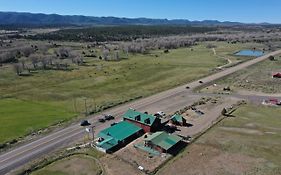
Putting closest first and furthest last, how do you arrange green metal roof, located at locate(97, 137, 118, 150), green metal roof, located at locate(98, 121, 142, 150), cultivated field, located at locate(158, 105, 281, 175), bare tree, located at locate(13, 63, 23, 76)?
1. cultivated field, located at locate(158, 105, 281, 175)
2. green metal roof, located at locate(97, 137, 118, 150)
3. green metal roof, located at locate(98, 121, 142, 150)
4. bare tree, located at locate(13, 63, 23, 76)

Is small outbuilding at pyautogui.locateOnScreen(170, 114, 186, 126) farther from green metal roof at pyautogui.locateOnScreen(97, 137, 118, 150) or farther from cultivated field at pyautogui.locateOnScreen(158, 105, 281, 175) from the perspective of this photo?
green metal roof at pyautogui.locateOnScreen(97, 137, 118, 150)

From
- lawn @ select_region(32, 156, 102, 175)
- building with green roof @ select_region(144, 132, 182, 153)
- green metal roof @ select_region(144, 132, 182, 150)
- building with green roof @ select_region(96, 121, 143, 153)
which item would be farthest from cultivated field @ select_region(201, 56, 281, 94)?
lawn @ select_region(32, 156, 102, 175)

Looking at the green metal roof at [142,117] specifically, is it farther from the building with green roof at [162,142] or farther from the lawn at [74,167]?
the lawn at [74,167]

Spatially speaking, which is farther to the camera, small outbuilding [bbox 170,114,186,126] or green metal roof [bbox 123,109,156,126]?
small outbuilding [bbox 170,114,186,126]

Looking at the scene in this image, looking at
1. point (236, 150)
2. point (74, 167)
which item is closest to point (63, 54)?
point (74, 167)

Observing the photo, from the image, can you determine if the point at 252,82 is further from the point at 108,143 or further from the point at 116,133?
the point at 108,143

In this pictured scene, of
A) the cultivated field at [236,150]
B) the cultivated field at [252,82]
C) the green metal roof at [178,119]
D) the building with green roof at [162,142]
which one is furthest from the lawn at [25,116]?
the cultivated field at [252,82]
